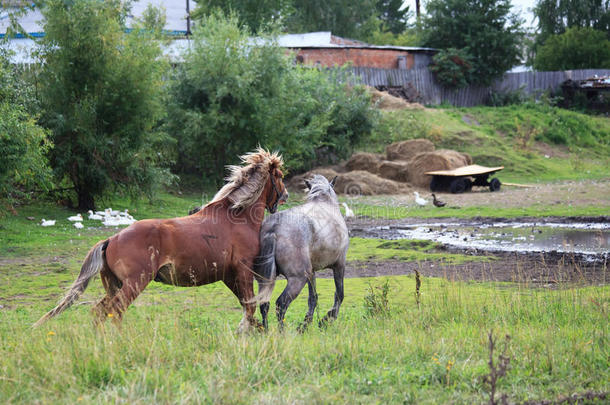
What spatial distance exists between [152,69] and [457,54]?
28901 millimetres

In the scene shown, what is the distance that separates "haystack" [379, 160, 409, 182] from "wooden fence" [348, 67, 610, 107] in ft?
41.5

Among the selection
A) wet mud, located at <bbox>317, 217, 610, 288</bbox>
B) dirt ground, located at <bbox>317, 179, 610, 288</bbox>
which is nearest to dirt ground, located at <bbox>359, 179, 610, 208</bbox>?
dirt ground, located at <bbox>317, 179, 610, 288</bbox>

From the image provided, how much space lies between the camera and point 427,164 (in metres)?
26.8

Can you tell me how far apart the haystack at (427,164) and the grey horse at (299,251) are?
1943cm

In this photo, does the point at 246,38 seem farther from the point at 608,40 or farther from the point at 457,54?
the point at 608,40

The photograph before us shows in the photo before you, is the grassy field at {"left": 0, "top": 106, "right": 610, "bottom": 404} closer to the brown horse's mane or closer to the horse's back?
the horse's back

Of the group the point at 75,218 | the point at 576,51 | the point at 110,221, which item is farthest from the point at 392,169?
the point at 576,51

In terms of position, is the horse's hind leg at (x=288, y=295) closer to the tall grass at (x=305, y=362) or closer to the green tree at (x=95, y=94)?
the tall grass at (x=305, y=362)

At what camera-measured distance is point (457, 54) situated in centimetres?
4344

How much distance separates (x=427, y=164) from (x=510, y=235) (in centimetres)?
1179

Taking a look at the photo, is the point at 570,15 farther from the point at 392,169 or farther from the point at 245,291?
the point at 245,291

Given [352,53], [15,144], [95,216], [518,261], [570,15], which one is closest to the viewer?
[518,261]

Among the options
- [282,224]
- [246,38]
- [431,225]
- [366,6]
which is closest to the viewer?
[282,224]

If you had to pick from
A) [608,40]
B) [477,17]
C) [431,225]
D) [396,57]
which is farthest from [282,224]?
[608,40]
